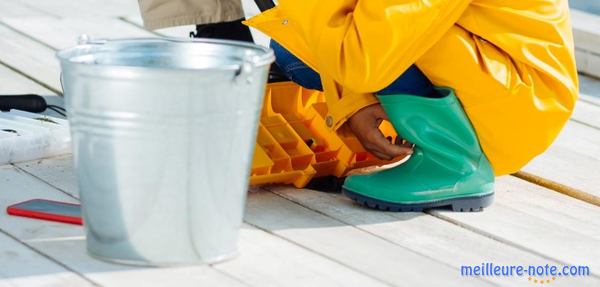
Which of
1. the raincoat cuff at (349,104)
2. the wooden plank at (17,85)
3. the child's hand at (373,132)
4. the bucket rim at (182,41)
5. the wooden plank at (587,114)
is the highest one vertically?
the bucket rim at (182,41)

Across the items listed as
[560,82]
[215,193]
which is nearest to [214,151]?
[215,193]

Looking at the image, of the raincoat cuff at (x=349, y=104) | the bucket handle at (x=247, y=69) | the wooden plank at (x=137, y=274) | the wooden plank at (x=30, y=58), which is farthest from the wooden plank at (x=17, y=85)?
the bucket handle at (x=247, y=69)

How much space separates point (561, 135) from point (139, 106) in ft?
5.11

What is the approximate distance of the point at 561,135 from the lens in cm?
321

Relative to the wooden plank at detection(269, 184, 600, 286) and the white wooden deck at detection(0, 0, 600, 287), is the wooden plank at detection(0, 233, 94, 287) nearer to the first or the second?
the white wooden deck at detection(0, 0, 600, 287)

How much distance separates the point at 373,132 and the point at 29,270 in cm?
81

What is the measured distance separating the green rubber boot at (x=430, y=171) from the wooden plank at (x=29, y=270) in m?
0.69

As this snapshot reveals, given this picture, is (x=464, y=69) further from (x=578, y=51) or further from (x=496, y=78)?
(x=578, y=51)

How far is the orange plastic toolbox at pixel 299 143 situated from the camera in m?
2.62

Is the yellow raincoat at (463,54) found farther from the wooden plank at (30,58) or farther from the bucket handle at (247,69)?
the wooden plank at (30,58)

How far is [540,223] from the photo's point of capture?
2.53m

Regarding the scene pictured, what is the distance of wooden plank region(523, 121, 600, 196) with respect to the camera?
2.84 meters

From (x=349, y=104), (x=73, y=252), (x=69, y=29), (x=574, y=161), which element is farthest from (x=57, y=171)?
(x=69, y=29)

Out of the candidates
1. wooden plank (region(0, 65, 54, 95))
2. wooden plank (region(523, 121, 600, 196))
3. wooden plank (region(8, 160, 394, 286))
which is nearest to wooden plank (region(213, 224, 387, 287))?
wooden plank (region(8, 160, 394, 286))
